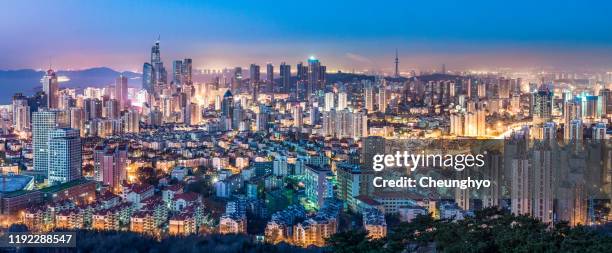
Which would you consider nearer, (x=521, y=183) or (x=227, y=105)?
(x=521, y=183)

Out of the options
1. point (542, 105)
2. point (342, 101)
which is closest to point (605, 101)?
point (542, 105)

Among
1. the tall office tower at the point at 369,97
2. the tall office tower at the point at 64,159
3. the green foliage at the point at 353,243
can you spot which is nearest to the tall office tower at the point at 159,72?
the tall office tower at the point at 369,97

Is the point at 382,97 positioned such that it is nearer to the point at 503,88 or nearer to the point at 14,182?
the point at 503,88

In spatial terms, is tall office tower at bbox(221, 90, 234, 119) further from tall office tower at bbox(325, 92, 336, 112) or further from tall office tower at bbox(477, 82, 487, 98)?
tall office tower at bbox(477, 82, 487, 98)

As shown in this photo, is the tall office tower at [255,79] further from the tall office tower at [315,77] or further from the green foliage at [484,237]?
the green foliage at [484,237]

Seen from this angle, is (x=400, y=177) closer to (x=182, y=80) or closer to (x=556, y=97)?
(x=556, y=97)

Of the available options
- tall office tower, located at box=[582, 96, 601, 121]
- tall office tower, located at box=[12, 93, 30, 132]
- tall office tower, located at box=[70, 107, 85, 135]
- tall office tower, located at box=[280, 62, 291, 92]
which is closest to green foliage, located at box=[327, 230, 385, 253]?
A: tall office tower, located at box=[582, 96, 601, 121]

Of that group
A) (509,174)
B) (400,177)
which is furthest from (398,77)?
(400,177)
